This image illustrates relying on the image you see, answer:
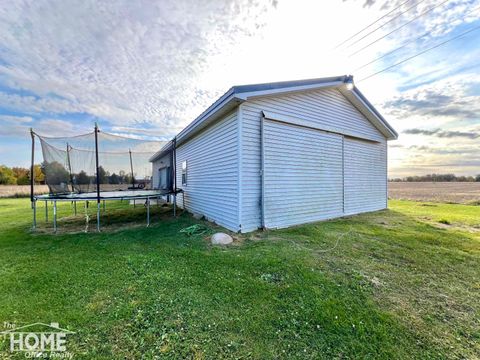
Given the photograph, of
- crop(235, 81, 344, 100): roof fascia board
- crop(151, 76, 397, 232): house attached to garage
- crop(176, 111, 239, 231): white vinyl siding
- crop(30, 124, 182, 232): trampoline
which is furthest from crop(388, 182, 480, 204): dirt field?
crop(30, 124, 182, 232): trampoline

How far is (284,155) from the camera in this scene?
6105 millimetres

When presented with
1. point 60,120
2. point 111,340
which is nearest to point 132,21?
point 111,340

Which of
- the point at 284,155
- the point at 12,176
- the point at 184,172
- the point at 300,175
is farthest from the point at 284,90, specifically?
the point at 12,176

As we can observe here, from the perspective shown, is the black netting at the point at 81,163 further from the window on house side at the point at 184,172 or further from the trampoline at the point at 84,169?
the window on house side at the point at 184,172

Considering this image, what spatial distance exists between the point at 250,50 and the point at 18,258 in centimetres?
878

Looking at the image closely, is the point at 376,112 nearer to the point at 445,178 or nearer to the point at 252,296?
the point at 252,296

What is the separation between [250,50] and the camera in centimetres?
812

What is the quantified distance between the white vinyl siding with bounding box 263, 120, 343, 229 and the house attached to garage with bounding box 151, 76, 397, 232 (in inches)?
1.1

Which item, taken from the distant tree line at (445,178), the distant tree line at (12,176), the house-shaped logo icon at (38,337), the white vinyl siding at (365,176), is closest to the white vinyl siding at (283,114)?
the white vinyl siding at (365,176)

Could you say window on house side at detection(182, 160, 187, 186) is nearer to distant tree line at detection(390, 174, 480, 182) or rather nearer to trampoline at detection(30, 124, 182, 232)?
trampoline at detection(30, 124, 182, 232)

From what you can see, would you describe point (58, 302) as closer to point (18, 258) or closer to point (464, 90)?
point (18, 258)

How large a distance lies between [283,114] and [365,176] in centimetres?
508
